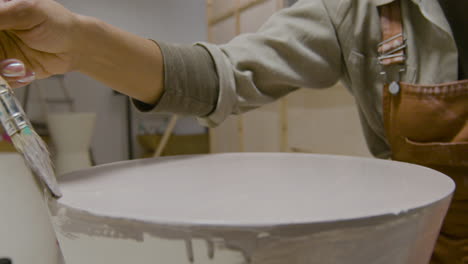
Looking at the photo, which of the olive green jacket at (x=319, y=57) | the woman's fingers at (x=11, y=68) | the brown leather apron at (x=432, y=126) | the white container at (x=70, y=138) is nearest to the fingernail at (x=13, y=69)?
the woman's fingers at (x=11, y=68)

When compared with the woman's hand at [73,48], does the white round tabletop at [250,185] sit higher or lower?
lower

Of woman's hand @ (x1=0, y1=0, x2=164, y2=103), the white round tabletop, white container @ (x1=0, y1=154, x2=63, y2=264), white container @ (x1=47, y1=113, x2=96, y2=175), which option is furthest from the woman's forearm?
white container @ (x1=47, y1=113, x2=96, y2=175)

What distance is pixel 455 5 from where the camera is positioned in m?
0.45

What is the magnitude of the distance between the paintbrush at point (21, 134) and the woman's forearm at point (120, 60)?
0.16 meters

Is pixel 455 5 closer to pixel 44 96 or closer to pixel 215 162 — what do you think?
pixel 215 162

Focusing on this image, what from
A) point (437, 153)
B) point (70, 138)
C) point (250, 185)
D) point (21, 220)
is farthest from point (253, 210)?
point (70, 138)

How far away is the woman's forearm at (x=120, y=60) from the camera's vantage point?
0.40 metres

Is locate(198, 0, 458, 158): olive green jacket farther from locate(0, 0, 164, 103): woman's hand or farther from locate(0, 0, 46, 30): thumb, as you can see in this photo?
locate(0, 0, 46, 30): thumb

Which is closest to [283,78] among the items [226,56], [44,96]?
[226,56]

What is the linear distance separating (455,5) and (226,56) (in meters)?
0.29

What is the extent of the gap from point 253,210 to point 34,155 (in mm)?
239

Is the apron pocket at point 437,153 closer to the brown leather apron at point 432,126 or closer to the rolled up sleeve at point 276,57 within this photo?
the brown leather apron at point 432,126

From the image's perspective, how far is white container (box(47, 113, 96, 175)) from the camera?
1.50 m

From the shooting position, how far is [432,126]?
424 mm
